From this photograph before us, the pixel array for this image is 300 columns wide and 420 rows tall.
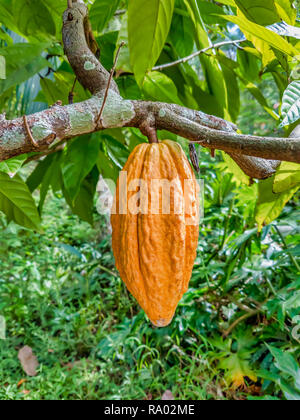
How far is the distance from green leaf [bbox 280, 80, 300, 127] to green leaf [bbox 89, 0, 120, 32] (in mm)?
457

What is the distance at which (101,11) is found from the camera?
0.74m

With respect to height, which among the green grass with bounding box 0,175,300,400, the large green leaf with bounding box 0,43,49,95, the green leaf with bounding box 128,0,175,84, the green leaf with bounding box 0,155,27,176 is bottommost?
the green grass with bounding box 0,175,300,400

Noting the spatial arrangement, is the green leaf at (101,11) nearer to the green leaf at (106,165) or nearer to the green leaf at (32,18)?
the green leaf at (32,18)

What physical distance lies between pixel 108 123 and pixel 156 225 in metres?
0.14

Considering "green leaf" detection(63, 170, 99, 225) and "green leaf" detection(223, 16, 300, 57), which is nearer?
"green leaf" detection(223, 16, 300, 57)

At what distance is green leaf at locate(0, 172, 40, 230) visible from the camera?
0.69 meters

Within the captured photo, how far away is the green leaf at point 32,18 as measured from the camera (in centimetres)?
69

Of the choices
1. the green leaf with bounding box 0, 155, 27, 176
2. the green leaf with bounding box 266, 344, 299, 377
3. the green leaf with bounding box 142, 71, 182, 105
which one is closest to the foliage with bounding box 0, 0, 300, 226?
the green leaf with bounding box 142, 71, 182, 105

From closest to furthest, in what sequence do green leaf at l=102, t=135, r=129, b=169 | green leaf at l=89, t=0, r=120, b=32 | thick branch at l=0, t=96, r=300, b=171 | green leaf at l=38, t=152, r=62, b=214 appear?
thick branch at l=0, t=96, r=300, b=171 → green leaf at l=89, t=0, r=120, b=32 → green leaf at l=102, t=135, r=129, b=169 → green leaf at l=38, t=152, r=62, b=214

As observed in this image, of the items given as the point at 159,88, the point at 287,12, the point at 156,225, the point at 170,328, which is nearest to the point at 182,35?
the point at 159,88

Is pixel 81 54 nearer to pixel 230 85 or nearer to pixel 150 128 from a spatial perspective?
pixel 150 128

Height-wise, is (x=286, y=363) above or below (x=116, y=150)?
below

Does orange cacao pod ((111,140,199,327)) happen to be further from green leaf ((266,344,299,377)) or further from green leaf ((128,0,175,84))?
green leaf ((266,344,299,377))

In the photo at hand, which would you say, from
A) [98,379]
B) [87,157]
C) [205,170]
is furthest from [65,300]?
[87,157]
